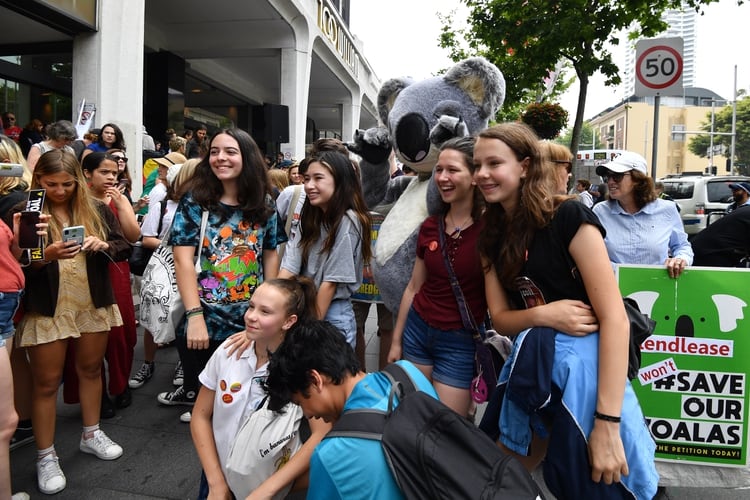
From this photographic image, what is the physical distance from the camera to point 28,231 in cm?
239

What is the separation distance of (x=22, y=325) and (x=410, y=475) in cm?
243

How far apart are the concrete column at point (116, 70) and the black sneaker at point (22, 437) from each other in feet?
18.5

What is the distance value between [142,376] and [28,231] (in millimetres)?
2236

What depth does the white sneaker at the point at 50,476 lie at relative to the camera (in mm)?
2721

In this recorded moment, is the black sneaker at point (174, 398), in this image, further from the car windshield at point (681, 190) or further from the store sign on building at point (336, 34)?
the store sign on building at point (336, 34)

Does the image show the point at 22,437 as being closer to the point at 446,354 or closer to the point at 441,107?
the point at 446,354

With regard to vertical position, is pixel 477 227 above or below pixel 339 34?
below

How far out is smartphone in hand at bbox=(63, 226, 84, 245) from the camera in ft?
8.53

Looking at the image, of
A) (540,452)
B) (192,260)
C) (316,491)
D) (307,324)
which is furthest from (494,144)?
(192,260)

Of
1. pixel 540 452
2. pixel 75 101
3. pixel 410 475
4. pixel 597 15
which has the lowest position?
pixel 540 452

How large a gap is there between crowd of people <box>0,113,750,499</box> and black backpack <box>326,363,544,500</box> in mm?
70

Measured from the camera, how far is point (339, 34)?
2048cm

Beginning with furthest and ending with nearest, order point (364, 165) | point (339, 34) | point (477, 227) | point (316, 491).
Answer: point (339, 34), point (364, 165), point (477, 227), point (316, 491)

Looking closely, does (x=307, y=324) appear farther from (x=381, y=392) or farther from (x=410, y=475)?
(x=410, y=475)
